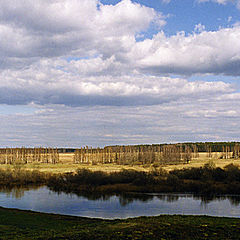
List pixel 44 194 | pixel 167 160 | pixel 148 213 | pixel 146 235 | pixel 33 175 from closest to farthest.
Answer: pixel 146 235, pixel 148 213, pixel 44 194, pixel 33 175, pixel 167 160

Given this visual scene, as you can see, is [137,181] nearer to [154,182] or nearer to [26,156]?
[154,182]

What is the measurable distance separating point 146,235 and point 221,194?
3799 centimetres

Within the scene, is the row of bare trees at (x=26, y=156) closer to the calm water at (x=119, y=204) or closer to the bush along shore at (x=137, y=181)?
the bush along shore at (x=137, y=181)

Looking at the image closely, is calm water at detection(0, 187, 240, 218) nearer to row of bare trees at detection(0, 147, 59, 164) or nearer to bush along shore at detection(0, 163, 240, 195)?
bush along shore at detection(0, 163, 240, 195)

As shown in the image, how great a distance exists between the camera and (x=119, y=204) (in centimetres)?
4091

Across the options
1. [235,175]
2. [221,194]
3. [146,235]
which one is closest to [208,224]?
[146,235]

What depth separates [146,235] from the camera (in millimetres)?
15852

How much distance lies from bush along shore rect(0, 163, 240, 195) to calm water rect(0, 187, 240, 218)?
4.47 metres

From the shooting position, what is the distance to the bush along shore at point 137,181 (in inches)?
2098

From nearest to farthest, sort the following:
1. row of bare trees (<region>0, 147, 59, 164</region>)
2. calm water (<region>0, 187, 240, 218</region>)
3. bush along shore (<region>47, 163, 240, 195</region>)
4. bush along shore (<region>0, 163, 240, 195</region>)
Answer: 1. calm water (<region>0, 187, 240, 218</region>)
2. bush along shore (<region>47, 163, 240, 195</region>)
3. bush along shore (<region>0, 163, 240, 195</region>)
4. row of bare trees (<region>0, 147, 59, 164</region>)

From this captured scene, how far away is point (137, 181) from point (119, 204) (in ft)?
55.1

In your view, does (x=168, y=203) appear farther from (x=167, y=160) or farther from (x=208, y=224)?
(x=167, y=160)

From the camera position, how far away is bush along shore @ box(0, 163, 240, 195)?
5328 centimetres

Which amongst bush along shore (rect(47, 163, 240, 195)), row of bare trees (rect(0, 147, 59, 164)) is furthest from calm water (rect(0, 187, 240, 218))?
row of bare trees (rect(0, 147, 59, 164))
